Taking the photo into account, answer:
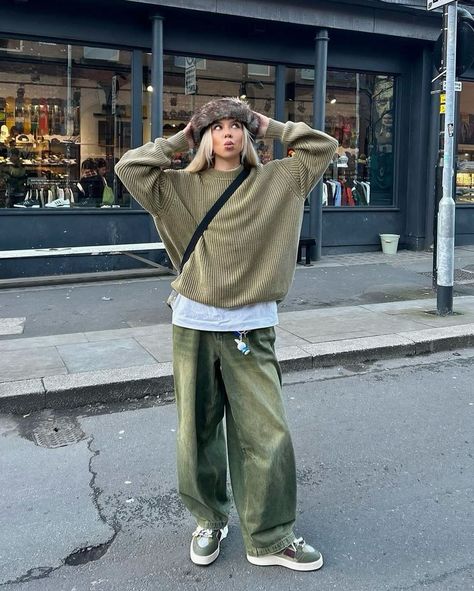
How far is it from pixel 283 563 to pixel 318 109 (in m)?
9.63

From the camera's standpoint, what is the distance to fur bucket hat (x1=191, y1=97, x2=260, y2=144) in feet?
8.80

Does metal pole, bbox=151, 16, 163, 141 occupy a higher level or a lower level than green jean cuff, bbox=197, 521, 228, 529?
higher

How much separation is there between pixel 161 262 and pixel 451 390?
21.0ft

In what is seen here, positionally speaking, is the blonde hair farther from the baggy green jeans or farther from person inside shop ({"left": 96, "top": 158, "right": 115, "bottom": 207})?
person inside shop ({"left": 96, "top": 158, "right": 115, "bottom": 207})

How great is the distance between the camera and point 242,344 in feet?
9.14

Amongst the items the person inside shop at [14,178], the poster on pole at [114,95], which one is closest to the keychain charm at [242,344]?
the person inside shop at [14,178]

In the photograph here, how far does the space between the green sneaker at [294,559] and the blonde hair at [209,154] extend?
Answer: 170cm

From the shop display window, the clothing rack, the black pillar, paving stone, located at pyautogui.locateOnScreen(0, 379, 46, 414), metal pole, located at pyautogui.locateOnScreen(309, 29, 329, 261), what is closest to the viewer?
paving stone, located at pyautogui.locateOnScreen(0, 379, 46, 414)

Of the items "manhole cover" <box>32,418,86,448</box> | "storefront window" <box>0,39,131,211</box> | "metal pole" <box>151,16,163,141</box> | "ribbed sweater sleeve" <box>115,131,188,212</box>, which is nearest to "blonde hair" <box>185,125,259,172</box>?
"ribbed sweater sleeve" <box>115,131,188,212</box>

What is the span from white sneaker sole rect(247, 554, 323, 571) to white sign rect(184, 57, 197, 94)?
9500 mm

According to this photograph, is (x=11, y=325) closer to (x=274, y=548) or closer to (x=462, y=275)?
(x=274, y=548)

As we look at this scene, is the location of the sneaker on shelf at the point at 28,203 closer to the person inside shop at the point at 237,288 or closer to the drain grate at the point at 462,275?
the drain grate at the point at 462,275

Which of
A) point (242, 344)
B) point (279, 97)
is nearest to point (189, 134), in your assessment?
point (242, 344)

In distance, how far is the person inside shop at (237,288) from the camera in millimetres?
2732
